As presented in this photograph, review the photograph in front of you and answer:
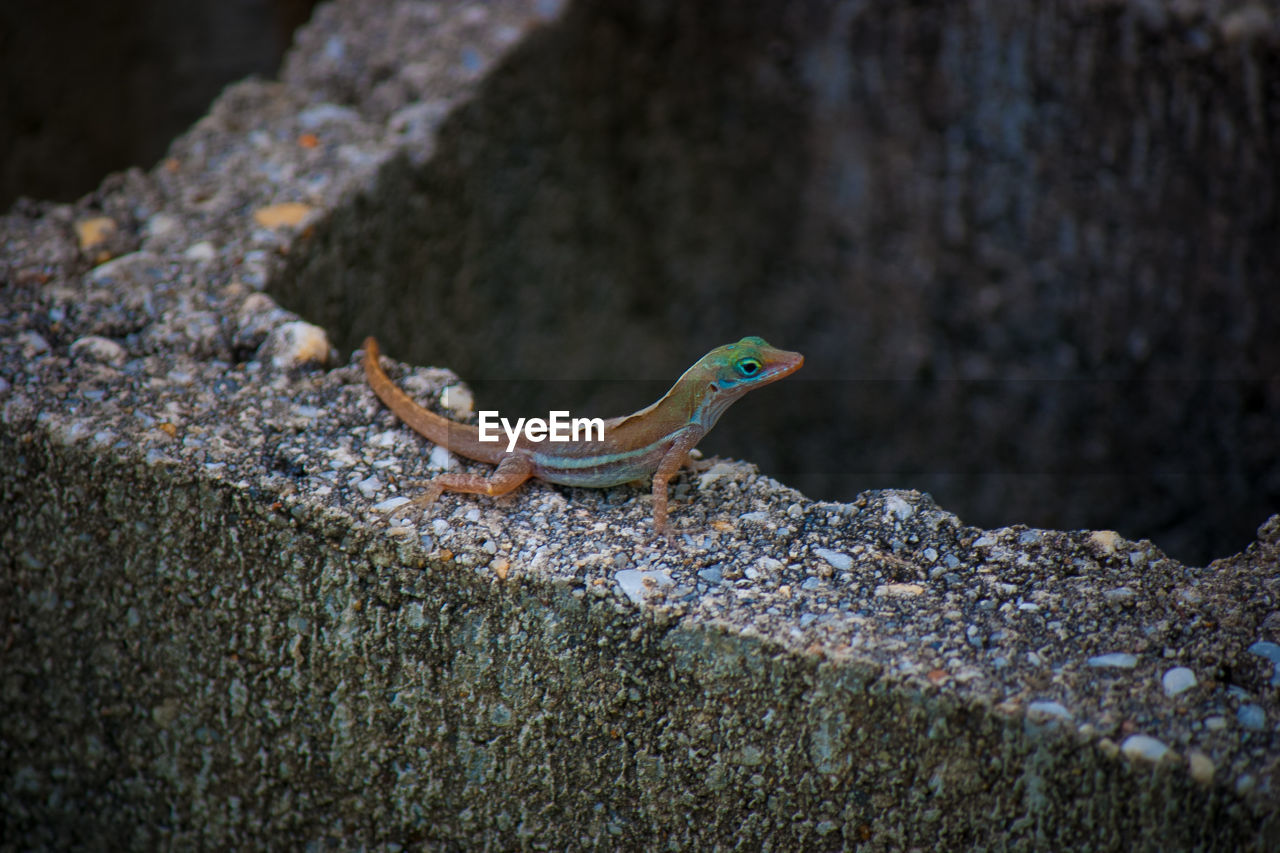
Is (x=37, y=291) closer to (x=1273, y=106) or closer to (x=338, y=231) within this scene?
(x=338, y=231)

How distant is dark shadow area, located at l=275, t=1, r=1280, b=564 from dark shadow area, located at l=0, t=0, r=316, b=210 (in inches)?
69.8

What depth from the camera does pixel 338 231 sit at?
3330 millimetres

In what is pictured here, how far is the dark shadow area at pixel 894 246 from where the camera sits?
13.1 ft

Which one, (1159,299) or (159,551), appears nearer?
(159,551)

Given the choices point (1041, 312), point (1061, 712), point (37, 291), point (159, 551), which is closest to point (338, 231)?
point (37, 291)

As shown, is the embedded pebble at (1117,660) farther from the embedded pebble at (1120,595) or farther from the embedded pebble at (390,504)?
the embedded pebble at (390,504)

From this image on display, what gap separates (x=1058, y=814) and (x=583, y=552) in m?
1.07

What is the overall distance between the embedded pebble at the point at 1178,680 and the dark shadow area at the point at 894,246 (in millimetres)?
2573

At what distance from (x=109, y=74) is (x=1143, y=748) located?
4.89 metres

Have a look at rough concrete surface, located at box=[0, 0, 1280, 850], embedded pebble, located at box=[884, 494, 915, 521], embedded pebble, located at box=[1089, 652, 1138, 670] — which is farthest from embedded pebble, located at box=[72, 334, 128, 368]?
embedded pebble, located at box=[1089, 652, 1138, 670]

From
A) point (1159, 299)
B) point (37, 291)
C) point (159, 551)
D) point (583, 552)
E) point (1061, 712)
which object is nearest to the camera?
point (1061, 712)

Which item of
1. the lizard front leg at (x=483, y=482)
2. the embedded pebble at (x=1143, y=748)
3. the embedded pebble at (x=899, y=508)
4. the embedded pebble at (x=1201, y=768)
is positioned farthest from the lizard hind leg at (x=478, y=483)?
the embedded pebble at (x=1201, y=768)

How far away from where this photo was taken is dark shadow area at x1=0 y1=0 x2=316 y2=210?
423 cm

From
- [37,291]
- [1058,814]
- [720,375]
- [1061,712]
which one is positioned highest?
[37,291]
